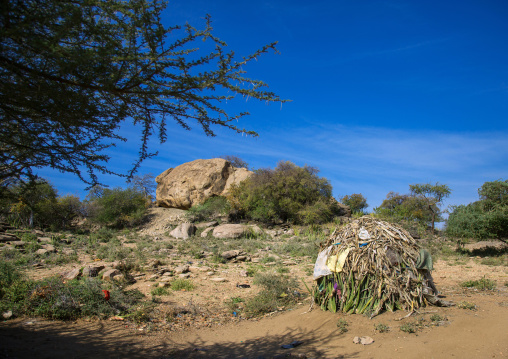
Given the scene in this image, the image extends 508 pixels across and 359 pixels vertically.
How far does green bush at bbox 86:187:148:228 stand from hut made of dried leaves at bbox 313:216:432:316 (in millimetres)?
20803

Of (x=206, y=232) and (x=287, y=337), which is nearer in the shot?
(x=287, y=337)

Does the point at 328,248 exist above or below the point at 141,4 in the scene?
below

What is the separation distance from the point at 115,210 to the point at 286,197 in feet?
42.3

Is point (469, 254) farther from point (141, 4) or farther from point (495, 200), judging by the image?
point (141, 4)

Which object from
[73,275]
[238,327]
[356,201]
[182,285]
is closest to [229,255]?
[182,285]

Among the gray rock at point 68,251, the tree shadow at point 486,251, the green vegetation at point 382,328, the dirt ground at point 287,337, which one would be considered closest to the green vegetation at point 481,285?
the dirt ground at point 287,337

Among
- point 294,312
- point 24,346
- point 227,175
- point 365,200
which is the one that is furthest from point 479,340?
point 365,200

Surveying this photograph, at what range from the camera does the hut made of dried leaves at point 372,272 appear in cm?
559

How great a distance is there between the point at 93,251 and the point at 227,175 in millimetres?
16023

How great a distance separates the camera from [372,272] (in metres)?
5.62

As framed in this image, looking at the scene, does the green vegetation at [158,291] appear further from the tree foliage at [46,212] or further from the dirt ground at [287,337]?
the tree foliage at [46,212]

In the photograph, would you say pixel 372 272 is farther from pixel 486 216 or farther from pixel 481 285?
pixel 486 216

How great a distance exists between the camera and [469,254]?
13.0 metres

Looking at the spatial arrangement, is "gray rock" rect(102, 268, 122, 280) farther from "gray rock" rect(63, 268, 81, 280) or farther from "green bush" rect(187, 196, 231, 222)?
"green bush" rect(187, 196, 231, 222)
